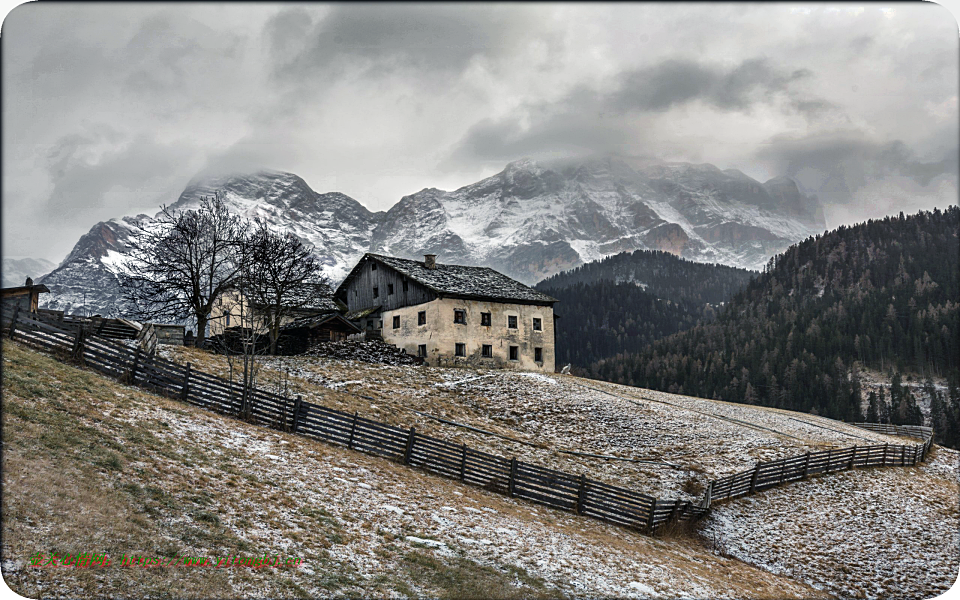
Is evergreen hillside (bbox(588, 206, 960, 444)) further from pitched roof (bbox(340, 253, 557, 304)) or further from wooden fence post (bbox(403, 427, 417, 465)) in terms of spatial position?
wooden fence post (bbox(403, 427, 417, 465))

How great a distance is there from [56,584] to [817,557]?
22.3 meters

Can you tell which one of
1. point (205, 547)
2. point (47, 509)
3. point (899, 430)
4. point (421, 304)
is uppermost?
point (421, 304)

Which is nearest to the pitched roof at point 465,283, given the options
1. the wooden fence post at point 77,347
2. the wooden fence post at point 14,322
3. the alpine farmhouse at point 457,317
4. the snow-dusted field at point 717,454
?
the alpine farmhouse at point 457,317

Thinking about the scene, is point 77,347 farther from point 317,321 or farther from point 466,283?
point 466,283

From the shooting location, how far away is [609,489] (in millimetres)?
22203

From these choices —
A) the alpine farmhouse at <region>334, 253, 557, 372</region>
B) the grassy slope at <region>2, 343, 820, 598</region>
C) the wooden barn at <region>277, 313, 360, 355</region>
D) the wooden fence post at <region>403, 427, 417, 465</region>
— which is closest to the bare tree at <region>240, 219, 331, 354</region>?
the wooden barn at <region>277, 313, 360, 355</region>

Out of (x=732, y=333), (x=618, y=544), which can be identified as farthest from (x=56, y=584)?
(x=732, y=333)

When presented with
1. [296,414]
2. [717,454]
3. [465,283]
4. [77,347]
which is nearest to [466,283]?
[465,283]

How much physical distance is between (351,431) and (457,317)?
28337 millimetres

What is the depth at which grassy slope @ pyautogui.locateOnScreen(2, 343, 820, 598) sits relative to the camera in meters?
9.84

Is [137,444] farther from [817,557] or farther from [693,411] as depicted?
[693,411]

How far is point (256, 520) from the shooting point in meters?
12.9

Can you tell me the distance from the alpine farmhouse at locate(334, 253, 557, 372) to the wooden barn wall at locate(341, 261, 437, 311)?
9cm

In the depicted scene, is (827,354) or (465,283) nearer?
(465,283)
